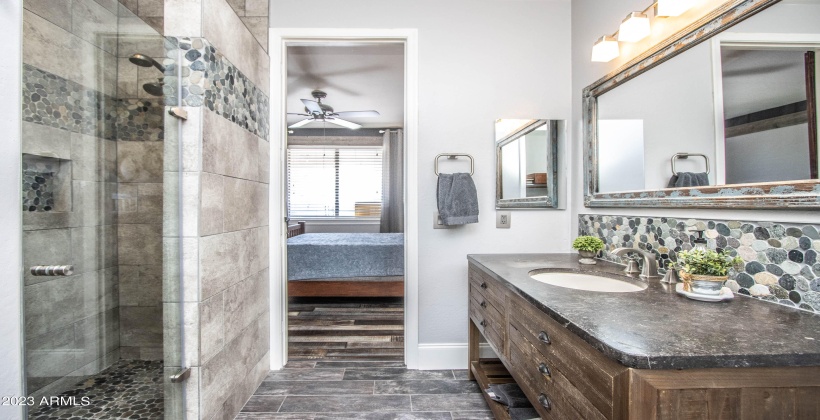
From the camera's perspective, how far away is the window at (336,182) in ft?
18.2

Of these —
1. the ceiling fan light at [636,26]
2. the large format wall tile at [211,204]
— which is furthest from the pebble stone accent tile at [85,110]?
the ceiling fan light at [636,26]

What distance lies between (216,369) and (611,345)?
1.58 m

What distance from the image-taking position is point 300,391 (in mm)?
1895

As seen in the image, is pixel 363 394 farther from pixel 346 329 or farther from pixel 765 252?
pixel 765 252

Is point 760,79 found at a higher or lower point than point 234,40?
lower

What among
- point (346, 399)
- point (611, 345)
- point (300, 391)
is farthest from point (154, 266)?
point (611, 345)

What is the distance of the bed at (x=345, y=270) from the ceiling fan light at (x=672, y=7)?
258cm

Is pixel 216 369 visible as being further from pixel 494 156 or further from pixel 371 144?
pixel 371 144

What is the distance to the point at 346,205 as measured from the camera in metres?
5.62

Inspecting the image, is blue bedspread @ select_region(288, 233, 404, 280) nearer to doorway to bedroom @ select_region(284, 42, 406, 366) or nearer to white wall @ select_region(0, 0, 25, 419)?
doorway to bedroom @ select_region(284, 42, 406, 366)

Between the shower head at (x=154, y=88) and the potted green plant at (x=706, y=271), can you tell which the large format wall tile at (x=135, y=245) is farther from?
the potted green plant at (x=706, y=271)

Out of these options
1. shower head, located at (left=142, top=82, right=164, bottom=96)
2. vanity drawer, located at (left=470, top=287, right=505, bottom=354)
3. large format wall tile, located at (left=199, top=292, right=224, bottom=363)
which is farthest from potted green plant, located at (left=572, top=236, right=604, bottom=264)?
shower head, located at (left=142, top=82, right=164, bottom=96)

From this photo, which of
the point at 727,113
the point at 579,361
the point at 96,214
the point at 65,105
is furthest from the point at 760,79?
the point at 96,214

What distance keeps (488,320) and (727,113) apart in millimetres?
1205
